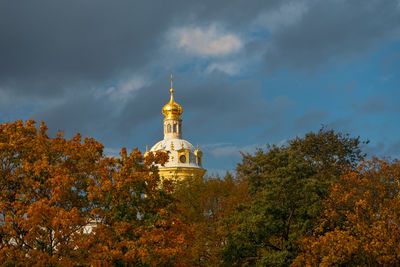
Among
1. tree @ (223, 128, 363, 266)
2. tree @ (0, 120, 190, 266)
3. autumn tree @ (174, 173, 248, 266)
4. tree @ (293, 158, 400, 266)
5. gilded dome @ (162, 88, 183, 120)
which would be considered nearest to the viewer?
tree @ (0, 120, 190, 266)

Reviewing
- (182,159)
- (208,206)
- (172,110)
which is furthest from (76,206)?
(172,110)

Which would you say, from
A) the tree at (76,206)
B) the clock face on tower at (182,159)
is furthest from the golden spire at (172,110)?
the tree at (76,206)

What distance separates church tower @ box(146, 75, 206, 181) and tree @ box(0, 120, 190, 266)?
57.0 metres

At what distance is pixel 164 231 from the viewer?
2664 cm

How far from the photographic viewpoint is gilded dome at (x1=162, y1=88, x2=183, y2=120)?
99.9 metres

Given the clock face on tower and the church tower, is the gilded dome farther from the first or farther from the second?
the clock face on tower

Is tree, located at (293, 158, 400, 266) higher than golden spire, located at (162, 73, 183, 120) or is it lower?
lower

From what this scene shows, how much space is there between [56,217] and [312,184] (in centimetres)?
1514

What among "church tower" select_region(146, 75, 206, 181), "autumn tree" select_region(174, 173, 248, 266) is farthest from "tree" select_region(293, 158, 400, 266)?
"church tower" select_region(146, 75, 206, 181)

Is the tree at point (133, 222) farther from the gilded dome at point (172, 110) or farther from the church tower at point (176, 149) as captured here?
the gilded dome at point (172, 110)

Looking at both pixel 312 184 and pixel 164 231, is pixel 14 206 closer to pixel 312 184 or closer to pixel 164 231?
pixel 164 231

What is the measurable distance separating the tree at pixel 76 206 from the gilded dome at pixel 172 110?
2803 inches

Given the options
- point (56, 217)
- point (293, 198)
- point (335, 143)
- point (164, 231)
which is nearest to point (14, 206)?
point (56, 217)

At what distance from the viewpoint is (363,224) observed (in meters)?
29.4
